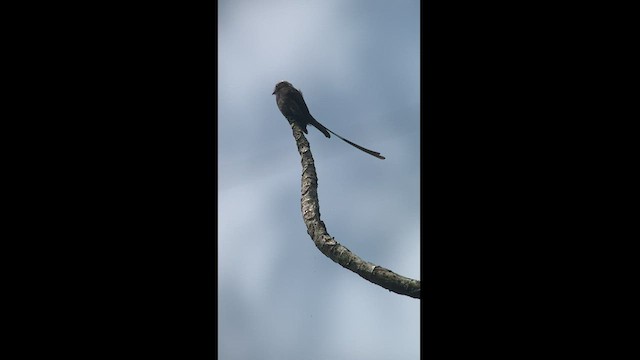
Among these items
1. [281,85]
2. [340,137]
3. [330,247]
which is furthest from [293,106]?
[330,247]

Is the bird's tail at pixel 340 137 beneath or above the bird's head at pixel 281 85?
beneath

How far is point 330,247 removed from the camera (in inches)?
111

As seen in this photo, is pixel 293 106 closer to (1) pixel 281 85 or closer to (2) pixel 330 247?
(1) pixel 281 85

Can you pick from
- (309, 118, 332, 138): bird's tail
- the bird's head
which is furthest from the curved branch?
the bird's head

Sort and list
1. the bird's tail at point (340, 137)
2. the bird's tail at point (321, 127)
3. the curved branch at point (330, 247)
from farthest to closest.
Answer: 1. the bird's tail at point (321, 127)
2. the bird's tail at point (340, 137)
3. the curved branch at point (330, 247)

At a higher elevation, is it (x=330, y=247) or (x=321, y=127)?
(x=321, y=127)

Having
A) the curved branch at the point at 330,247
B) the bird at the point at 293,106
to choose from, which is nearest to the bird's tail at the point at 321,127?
the bird at the point at 293,106

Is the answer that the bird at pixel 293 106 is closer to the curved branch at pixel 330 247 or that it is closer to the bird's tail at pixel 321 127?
the bird's tail at pixel 321 127

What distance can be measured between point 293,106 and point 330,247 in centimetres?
101

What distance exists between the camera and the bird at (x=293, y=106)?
11.2 feet

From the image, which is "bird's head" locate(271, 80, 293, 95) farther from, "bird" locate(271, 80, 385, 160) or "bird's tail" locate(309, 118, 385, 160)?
"bird's tail" locate(309, 118, 385, 160)

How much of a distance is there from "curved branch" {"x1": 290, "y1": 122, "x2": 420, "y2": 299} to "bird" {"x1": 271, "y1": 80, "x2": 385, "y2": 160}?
0.22m

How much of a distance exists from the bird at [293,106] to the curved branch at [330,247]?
22 centimetres
